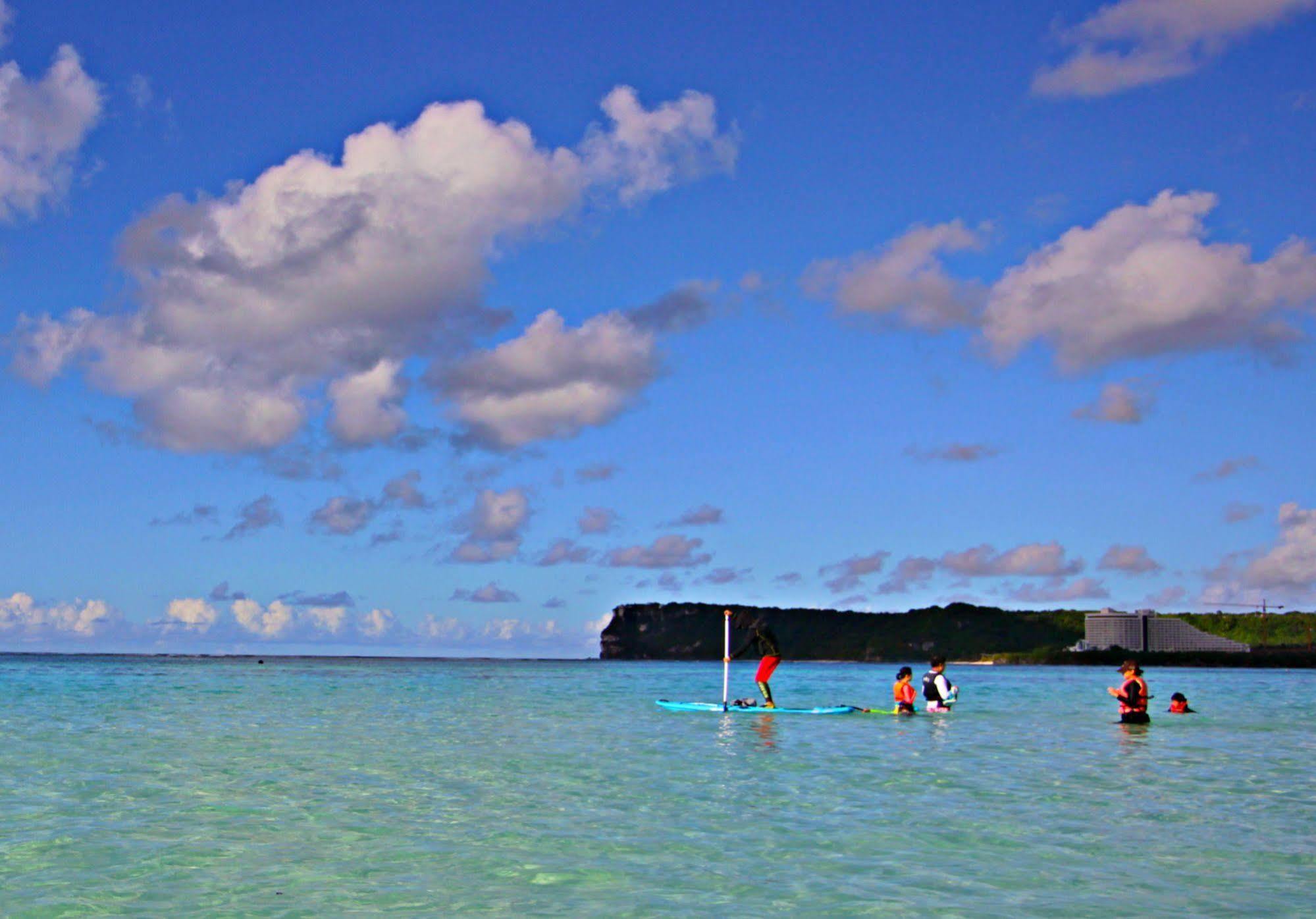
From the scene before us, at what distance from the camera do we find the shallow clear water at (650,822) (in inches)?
492

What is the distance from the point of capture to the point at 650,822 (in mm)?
17250

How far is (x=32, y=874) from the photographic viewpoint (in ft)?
43.2

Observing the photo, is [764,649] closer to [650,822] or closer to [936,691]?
[936,691]

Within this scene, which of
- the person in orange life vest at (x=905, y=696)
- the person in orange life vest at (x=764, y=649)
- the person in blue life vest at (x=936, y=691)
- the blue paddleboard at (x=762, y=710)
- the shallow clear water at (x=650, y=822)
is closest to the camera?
the shallow clear water at (x=650, y=822)

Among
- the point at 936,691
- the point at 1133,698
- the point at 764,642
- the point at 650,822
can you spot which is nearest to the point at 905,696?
the point at 936,691

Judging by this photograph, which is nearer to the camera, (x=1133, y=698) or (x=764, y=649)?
(x=1133, y=698)

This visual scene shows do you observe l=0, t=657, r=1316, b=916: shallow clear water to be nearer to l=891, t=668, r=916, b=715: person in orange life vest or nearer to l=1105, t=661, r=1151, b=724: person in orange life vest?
l=1105, t=661, r=1151, b=724: person in orange life vest

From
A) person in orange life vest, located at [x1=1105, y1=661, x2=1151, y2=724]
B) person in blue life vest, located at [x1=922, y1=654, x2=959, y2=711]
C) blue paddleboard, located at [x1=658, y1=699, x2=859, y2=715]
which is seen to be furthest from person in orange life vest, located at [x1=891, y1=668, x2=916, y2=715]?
person in orange life vest, located at [x1=1105, y1=661, x2=1151, y2=724]

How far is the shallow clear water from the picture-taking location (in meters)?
12.5

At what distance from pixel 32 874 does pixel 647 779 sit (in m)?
11.4

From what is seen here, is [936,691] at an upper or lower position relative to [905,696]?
upper

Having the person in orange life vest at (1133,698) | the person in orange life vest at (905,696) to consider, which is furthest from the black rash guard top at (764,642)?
the person in orange life vest at (1133,698)

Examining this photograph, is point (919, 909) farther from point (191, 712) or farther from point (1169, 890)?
point (191, 712)

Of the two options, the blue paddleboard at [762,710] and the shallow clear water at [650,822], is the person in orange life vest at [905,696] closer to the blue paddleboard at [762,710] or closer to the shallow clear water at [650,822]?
the blue paddleboard at [762,710]
